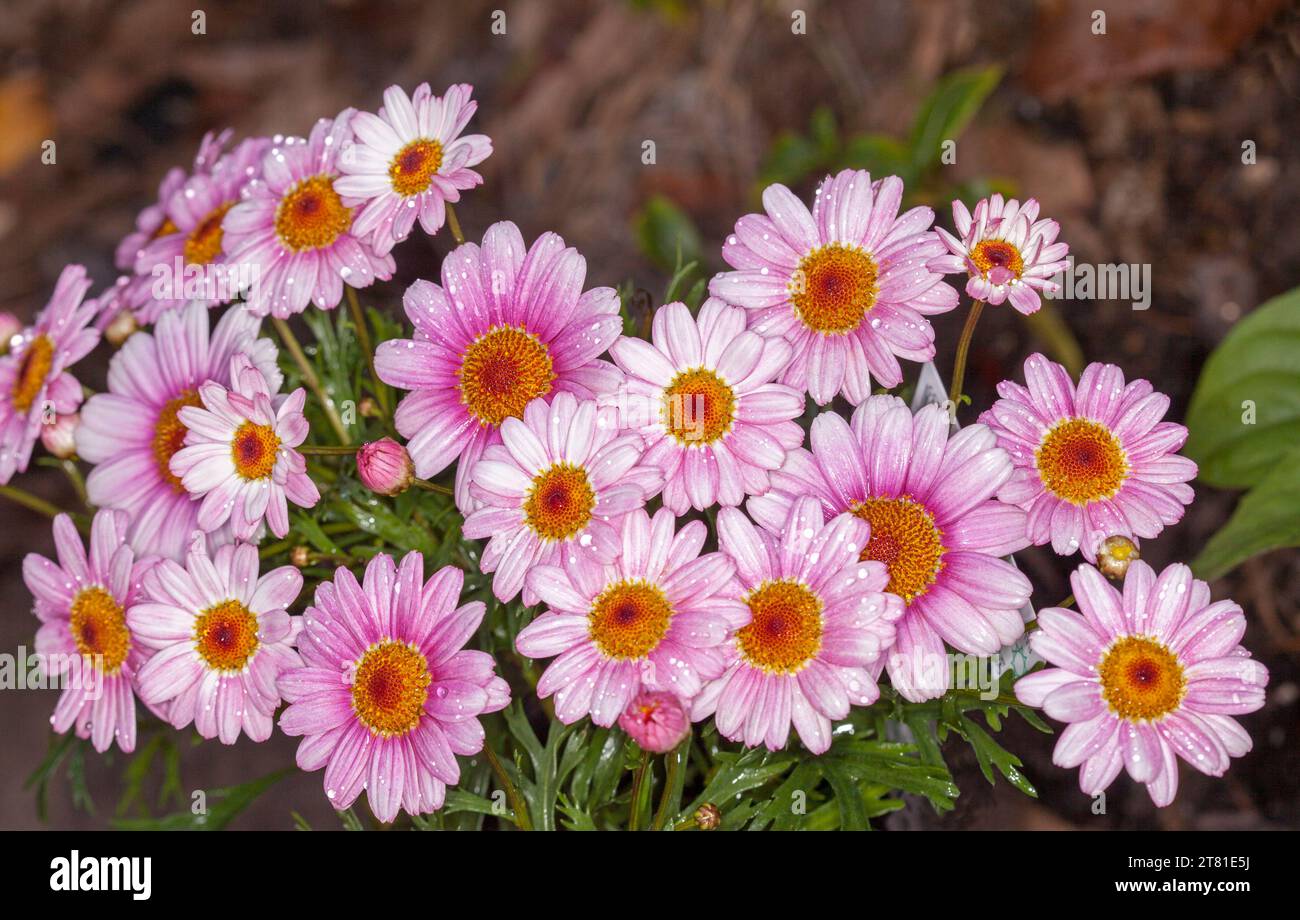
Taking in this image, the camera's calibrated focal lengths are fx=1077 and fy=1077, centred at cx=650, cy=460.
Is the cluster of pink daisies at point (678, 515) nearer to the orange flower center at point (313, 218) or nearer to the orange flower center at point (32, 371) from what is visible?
the orange flower center at point (313, 218)

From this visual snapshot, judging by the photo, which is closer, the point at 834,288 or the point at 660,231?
the point at 834,288

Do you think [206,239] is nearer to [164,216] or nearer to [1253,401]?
[164,216]

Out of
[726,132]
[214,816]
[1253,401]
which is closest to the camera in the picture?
[214,816]

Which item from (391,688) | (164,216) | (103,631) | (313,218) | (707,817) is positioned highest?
(164,216)

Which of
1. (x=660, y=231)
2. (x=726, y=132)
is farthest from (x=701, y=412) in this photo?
(x=726, y=132)

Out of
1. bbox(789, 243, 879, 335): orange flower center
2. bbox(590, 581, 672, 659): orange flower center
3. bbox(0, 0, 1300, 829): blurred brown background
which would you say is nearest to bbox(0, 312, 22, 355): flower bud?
bbox(0, 0, 1300, 829): blurred brown background

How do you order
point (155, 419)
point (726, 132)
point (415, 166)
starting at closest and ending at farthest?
point (415, 166)
point (155, 419)
point (726, 132)
